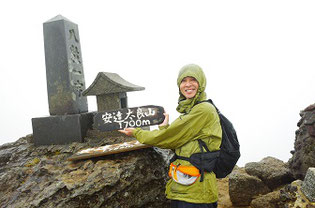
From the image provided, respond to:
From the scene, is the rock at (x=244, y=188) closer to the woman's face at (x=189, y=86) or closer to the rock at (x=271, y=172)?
the rock at (x=271, y=172)

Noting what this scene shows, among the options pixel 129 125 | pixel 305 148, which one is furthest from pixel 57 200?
pixel 305 148

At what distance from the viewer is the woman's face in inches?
132

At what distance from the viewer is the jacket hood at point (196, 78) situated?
3.32m

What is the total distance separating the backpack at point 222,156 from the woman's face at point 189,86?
A: 0.91 ft

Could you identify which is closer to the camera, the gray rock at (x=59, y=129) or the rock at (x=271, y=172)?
the rock at (x=271, y=172)

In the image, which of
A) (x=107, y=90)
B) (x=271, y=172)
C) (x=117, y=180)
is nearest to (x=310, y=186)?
(x=117, y=180)

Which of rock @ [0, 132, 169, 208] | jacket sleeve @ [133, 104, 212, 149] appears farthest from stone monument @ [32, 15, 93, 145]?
jacket sleeve @ [133, 104, 212, 149]

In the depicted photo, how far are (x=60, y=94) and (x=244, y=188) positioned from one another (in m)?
5.07

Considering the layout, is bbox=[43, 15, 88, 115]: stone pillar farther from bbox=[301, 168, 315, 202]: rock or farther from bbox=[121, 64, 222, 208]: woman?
bbox=[301, 168, 315, 202]: rock

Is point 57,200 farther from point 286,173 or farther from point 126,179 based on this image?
point 286,173

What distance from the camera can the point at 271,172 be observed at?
6074mm

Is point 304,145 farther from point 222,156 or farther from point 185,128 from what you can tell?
point 185,128

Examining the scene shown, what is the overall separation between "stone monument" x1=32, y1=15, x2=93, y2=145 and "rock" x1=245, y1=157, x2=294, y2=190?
14.7 ft

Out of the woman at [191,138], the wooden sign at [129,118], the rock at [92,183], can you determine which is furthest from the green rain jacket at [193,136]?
the rock at [92,183]
